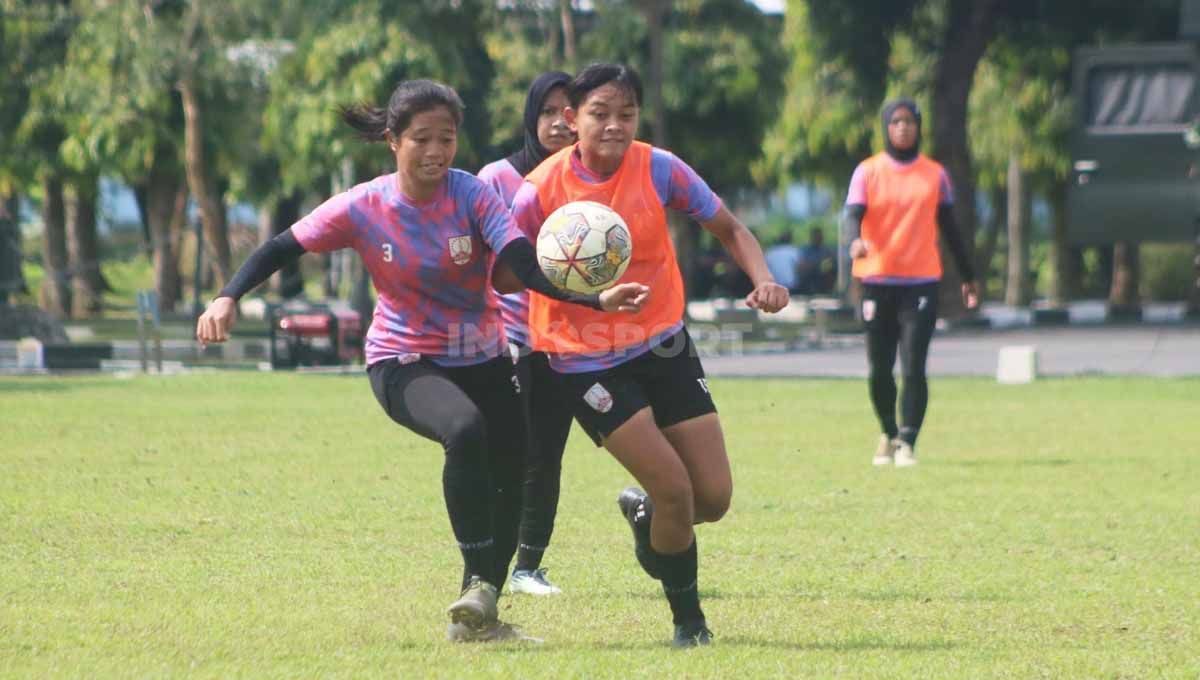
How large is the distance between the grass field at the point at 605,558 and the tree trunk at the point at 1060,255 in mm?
23022

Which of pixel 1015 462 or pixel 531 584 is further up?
pixel 531 584

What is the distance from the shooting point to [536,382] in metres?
7.97

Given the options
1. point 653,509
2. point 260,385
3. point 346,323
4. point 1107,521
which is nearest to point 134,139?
point 346,323

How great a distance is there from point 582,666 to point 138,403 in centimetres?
1227

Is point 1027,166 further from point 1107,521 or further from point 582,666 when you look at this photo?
point 582,666

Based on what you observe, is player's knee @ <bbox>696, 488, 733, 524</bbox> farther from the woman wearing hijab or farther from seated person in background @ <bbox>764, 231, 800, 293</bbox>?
seated person in background @ <bbox>764, 231, 800, 293</bbox>

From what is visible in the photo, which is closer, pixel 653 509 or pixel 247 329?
pixel 653 509

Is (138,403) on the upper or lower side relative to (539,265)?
lower

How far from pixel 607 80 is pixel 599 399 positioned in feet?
3.47

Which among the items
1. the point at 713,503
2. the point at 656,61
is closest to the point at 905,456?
the point at 713,503

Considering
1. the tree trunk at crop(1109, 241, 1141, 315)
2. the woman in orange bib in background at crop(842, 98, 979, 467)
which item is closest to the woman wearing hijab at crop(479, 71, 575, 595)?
the woman in orange bib in background at crop(842, 98, 979, 467)

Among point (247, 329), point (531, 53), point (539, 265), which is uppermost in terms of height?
point (531, 53)

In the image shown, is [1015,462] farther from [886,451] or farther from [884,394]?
[884,394]

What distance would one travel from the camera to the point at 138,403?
18188 mm
